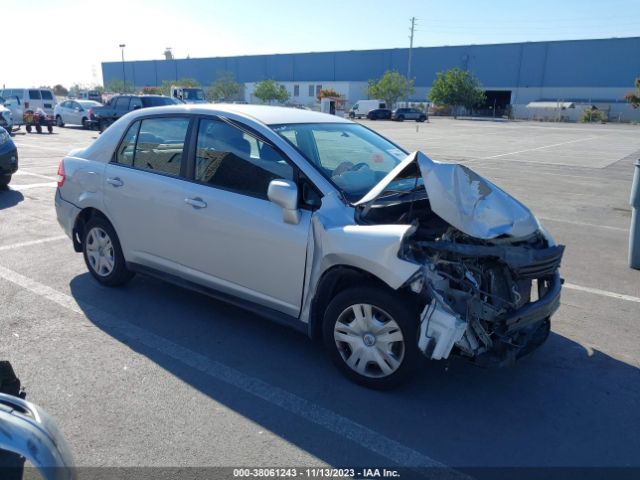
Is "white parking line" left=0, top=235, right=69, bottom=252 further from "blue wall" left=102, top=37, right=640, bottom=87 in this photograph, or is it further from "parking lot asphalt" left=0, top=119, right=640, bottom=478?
"blue wall" left=102, top=37, right=640, bottom=87

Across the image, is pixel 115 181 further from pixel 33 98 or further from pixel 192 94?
pixel 33 98

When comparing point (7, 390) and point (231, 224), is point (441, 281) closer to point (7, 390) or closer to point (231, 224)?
point (231, 224)

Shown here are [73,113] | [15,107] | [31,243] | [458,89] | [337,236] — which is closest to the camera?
[337,236]

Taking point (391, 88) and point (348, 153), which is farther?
point (391, 88)

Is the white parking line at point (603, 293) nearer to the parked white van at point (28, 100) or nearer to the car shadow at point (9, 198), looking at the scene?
the car shadow at point (9, 198)

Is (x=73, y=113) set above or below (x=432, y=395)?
below

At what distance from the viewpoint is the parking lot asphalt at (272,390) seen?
298 cm

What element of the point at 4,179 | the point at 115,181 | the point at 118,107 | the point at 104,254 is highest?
the point at 115,181

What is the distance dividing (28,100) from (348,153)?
100ft

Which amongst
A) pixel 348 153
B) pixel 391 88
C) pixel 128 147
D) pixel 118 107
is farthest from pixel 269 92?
pixel 348 153

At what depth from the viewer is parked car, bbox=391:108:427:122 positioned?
5466 centimetres

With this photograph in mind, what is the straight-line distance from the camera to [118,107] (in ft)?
82.9

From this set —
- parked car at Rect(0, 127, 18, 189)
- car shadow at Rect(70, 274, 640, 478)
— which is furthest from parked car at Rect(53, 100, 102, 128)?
car shadow at Rect(70, 274, 640, 478)

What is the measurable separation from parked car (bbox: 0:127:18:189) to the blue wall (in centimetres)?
7270
